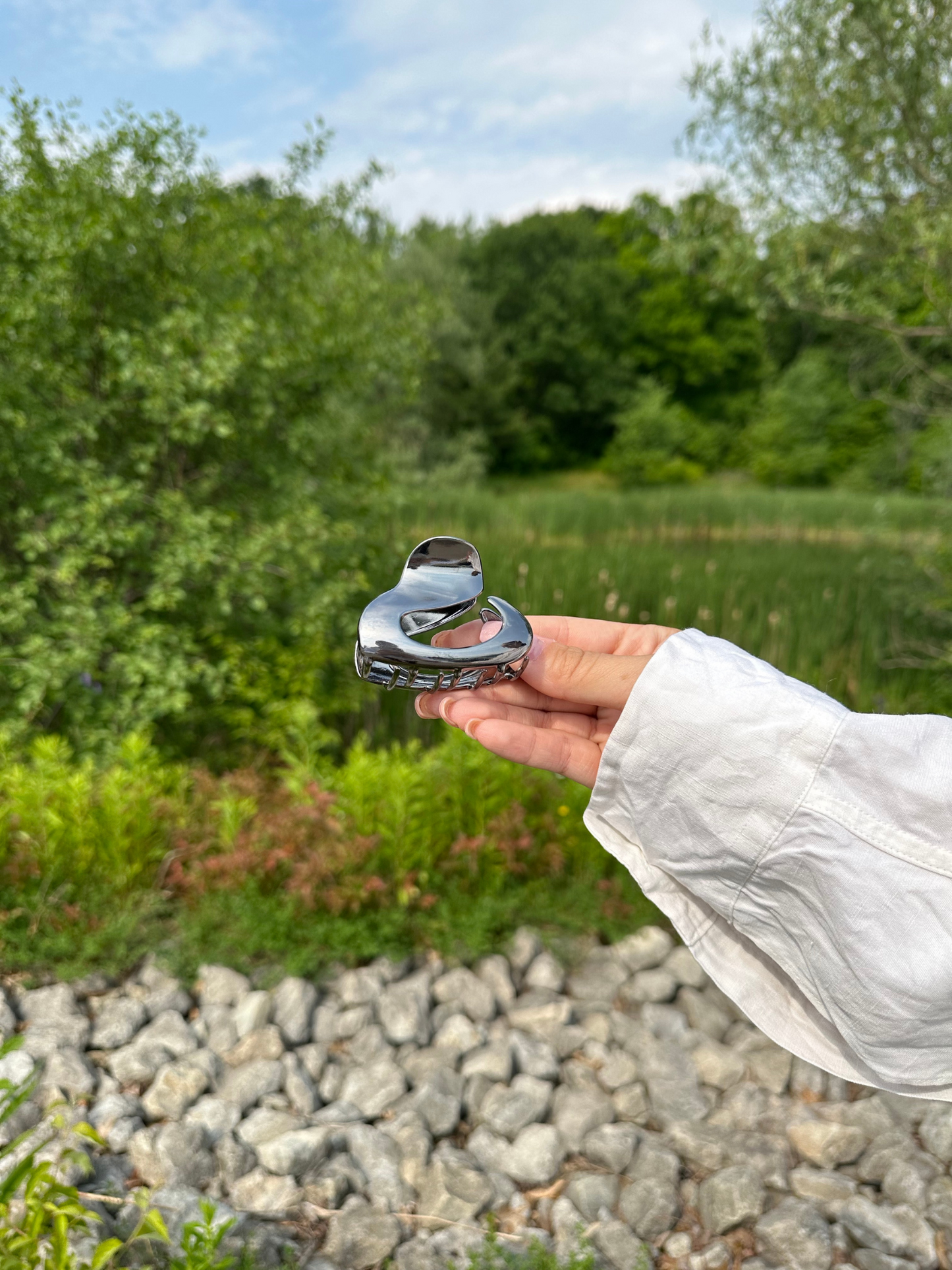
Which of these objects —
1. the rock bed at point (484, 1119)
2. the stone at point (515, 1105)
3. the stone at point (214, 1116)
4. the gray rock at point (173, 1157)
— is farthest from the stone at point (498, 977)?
the gray rock at point (173, 1157)

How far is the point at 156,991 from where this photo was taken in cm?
250

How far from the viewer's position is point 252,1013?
7.92ft

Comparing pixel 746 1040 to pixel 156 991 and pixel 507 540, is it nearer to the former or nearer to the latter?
pixel 156 991

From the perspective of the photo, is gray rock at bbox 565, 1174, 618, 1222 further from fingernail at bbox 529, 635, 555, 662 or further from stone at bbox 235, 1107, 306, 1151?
fingernail at bbox 529, 635, 555, 662

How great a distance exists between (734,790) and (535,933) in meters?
1.92

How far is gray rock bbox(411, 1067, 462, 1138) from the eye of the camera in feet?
7.09

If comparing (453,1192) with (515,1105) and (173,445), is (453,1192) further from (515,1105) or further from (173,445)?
(173,445)

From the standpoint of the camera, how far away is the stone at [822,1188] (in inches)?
79.4

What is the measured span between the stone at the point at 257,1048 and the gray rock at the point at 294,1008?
0.05 m

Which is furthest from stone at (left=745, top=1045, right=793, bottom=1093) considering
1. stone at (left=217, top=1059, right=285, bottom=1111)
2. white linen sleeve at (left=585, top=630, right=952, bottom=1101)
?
white linen sleeve at (left=585, top=630, right=952, bottom=1101)

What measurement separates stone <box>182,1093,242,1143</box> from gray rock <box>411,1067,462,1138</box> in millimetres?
444

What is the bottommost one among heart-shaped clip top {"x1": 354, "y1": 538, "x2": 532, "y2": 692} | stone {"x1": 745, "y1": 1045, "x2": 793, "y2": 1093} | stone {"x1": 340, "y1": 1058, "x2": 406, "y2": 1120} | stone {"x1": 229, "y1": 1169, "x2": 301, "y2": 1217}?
stone {"x1": 745, "y1": 1045, "x2": 793, "y2": 1093}

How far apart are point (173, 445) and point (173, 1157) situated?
3.05m

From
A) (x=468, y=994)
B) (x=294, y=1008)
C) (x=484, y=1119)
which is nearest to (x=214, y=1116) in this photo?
(x=294, y=1008)
